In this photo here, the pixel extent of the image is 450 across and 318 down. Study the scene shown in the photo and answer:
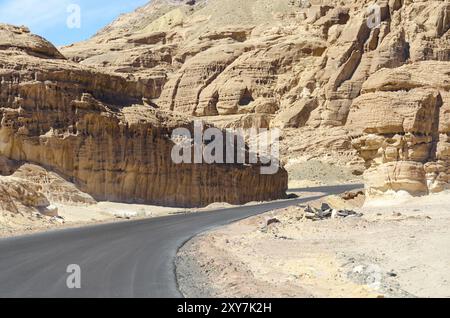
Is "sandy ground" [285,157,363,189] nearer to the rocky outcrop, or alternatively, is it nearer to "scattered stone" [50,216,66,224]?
the rocky outcrop

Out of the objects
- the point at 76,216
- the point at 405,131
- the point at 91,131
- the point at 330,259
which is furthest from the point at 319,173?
the point at 330,259

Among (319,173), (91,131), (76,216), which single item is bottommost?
(319,173)

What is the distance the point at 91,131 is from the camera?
129 ft

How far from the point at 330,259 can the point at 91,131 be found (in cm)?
2677

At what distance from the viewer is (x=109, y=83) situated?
4416 centimetres

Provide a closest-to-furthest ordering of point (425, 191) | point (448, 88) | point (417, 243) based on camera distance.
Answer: point (417, 243)
point (425, 191)
point (448, 88)

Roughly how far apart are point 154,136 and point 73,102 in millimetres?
A: 6459

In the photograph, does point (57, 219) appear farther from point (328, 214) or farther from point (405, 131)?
point (405, 131)

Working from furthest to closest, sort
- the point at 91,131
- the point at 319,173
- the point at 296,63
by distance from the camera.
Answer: the point at 296,63, the point at 319,173, the point at 91,131

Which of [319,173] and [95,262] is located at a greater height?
[95,262]

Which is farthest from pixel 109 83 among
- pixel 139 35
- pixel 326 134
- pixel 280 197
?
pixel 139 35

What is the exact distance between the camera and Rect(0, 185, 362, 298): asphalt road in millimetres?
11203
